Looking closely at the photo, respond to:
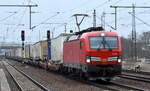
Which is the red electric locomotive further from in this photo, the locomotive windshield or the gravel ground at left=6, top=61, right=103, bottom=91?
the gravel ground at left=6, top=61, right=103, bottom=91

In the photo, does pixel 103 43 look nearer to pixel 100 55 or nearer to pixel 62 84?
pixel 100 55

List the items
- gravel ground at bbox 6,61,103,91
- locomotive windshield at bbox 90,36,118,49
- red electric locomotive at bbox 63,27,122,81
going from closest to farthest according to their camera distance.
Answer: gravel ground at bbox 6,61,103,91
red electric locomotive at bbox 63,27,122,81
locomotive windshield at bbox 90,36,118,49

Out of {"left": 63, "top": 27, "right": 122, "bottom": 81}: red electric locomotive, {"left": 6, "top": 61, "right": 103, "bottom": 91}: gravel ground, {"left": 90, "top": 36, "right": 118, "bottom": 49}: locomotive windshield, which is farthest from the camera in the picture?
{"left": 90, "top": 36, "right": 118, "bottom": 49}: locomotive windshield

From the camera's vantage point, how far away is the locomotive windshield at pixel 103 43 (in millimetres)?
22453

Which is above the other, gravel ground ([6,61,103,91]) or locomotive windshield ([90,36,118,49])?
locomotive windshield ([90,36,118,49])

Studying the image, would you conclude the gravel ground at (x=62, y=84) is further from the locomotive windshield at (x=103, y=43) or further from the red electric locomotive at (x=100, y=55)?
the locomotive windshield at (x=103, y=43)

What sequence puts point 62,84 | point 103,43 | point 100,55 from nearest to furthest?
point 100,55
point 103,43
point 62,84

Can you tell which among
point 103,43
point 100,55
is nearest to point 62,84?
point 100,55

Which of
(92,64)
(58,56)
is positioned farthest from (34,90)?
(58,56)

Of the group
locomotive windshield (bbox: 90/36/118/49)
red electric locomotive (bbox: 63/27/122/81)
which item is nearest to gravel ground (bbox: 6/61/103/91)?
red electric locomotive (bbox: 63/27/122/81)

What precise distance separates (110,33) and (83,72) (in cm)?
295

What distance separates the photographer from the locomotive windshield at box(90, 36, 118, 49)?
2245 centimetres

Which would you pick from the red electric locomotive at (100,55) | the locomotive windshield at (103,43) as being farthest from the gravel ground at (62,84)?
→ the locomotive windshield at (103,43)

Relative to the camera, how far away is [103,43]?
74.0 feet
